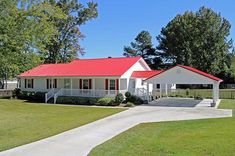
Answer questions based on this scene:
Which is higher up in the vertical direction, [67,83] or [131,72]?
[131,72]

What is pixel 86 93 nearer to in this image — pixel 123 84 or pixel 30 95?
pixel 123 84

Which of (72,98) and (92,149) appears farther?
(72,98)

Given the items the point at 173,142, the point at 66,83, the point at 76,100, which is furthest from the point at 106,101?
the point at 173,142

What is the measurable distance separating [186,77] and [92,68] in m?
12.3

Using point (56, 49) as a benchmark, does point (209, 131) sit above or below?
below

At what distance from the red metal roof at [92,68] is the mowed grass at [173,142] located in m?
19.4

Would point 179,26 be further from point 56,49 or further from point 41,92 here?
point 41,92

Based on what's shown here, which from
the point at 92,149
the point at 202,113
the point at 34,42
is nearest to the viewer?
the point at 92,149

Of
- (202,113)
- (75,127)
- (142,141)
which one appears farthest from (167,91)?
(142,141)

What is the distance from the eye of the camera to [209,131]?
16141mm

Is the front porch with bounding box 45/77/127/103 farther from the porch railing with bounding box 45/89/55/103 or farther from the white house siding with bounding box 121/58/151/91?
the white house siding with bounding box 121/58/151/91

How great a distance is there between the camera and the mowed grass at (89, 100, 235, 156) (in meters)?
11.5

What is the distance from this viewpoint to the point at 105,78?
1469 inches

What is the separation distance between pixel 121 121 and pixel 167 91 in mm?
25446
